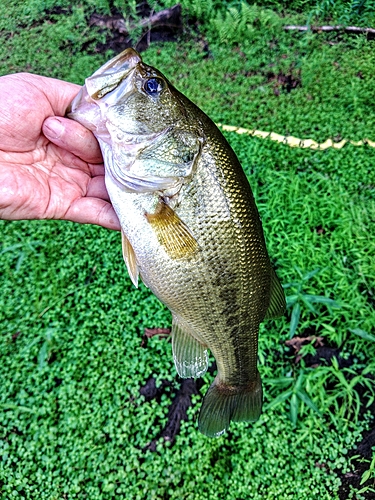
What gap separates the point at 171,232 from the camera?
1.69 metres

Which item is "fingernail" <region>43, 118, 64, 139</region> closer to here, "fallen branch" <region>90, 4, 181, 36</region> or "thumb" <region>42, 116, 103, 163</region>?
"thumb" <region>42, 116, 103, 163</region>

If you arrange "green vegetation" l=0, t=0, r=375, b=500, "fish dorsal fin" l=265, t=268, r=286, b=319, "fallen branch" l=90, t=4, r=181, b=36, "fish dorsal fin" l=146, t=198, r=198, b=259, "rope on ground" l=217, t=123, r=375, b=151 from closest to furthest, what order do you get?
"fish dorsal fin" l=146, t=198, r=198, b=259 < "fish dorsal fin" l=265, t=268, r=286, b=319 < "green vegetation" l=0, t=0, r=375, b=500 < "rope on ground" l=217, t=123, r=375, b=151 < "fallen branch" l=90, t=4, r=181, b=36

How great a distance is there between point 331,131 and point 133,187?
11.6 ft

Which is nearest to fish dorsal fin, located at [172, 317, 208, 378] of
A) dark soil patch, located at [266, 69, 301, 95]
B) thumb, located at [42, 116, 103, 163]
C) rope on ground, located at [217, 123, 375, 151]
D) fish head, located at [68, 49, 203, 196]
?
fish head, located at [68, 49, 203, 196]

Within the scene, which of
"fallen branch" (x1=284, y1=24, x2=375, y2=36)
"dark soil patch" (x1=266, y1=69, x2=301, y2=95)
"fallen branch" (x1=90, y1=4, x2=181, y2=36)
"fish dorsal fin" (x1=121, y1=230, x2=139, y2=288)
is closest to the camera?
"fish dorsal fin" (x1=121, y1=230, x2=139, y2=288)

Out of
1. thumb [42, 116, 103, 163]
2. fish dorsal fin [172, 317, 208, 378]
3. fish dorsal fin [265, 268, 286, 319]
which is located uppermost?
thumb [42, 116, 103, 163]

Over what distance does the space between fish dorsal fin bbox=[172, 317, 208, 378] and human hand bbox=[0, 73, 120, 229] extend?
743 millimetres

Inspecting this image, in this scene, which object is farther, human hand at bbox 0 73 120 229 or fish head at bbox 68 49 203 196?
human hand at bbox 0 73 120 229

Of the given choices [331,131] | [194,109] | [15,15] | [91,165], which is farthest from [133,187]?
[15,15]

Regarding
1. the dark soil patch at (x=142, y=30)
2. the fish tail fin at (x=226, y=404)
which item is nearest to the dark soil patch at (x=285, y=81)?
the dark soil patch at (x=142, y=30)

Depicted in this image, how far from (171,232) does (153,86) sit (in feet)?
2.05

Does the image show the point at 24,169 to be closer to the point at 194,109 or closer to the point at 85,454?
the point at 194,109

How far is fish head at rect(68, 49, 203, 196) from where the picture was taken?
67.7 inches

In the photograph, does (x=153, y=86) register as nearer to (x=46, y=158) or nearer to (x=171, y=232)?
(x=171, y=232)
